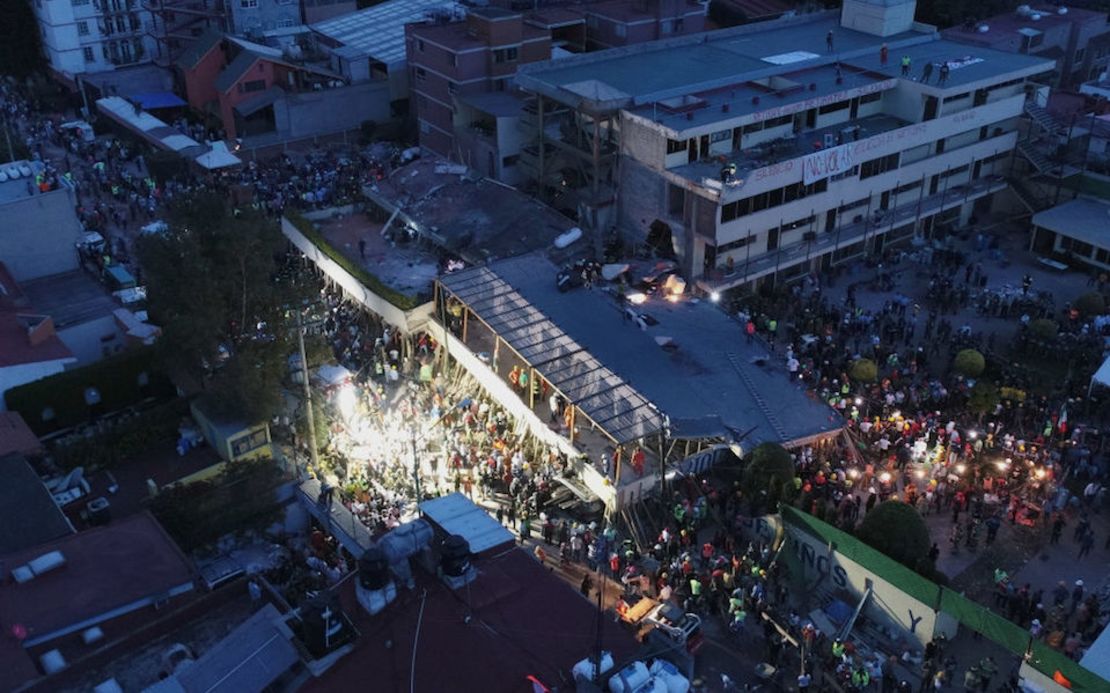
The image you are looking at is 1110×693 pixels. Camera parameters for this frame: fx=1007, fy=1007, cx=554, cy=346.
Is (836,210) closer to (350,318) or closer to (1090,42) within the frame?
(350,318)

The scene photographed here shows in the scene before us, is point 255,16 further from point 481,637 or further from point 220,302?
point 481,637

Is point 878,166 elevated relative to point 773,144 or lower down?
lower down

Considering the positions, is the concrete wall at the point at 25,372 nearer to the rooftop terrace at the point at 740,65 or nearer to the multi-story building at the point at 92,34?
the rooftop terrace at the point at 740,65

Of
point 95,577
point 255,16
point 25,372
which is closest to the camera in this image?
point 95,577

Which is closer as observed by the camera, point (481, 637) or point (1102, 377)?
point (481, 637)

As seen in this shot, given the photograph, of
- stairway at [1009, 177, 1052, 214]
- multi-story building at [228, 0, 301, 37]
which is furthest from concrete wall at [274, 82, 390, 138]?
stairway at [1009, 177, 1052, 214]

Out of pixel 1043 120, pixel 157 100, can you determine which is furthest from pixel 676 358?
pixel 157 100

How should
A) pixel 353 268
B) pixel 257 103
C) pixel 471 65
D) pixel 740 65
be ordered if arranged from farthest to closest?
1. pixel 257 103
2. pixel 471 65
3. pixel 740 65
4. pixel 353 268

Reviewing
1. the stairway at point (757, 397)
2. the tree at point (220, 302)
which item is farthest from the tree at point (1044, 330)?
the tree at point (220, 302)
